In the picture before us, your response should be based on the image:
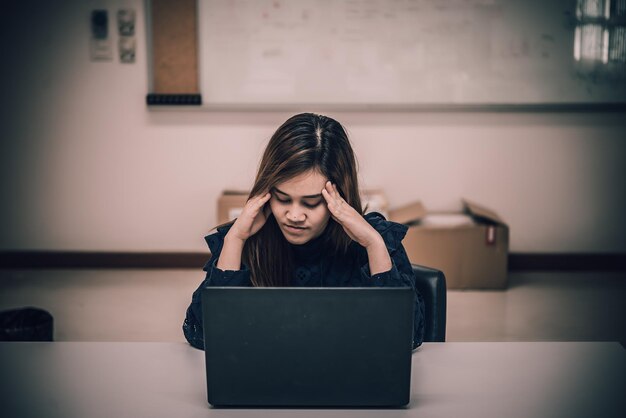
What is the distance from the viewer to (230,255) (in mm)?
1157

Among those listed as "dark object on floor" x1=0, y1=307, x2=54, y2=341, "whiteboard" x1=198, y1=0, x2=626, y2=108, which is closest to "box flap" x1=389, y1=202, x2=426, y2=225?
"whiteboard" x1=198, y1=0, x2=626, y2=108

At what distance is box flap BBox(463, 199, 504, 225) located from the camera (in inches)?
128

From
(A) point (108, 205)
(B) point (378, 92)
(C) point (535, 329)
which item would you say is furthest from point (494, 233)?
(A) point (108, 205)

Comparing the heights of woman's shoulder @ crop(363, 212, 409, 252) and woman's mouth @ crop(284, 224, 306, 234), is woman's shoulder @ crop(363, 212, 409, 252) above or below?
below

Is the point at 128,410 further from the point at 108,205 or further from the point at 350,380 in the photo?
the point at 108,205

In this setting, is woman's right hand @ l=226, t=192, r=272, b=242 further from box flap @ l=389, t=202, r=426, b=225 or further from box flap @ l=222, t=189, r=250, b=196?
box flap @ l=222, t=189, r=250, b=196

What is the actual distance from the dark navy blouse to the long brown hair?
30mm

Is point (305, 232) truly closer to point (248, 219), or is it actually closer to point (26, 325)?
point (248, 219)

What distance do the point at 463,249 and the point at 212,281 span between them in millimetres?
2303

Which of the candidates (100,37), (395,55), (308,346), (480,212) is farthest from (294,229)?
(100,37)

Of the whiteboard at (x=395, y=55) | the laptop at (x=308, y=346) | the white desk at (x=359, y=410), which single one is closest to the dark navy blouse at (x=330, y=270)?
the white desk at (x=359, y=410)

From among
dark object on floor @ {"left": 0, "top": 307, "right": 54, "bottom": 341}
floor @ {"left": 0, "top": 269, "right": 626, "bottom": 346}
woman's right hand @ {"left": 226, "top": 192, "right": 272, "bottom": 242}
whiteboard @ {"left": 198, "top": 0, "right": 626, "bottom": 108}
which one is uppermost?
whiteboard @ {"left": 198, "top": 0, "right": 626, "bottom": 108}

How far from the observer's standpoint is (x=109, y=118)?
11.6ft

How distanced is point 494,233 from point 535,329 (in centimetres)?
63
